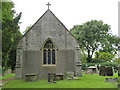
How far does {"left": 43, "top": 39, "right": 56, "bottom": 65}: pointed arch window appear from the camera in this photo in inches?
605

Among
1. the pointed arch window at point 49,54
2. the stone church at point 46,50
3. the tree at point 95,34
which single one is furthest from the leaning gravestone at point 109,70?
the tree at point 95,34

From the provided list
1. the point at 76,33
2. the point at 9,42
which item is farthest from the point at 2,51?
the point at 76,33

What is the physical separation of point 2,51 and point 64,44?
8163 millimetres

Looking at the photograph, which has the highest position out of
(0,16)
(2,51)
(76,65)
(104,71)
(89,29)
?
(89,29)

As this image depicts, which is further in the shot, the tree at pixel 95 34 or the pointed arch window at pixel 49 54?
the tree at pixel 95 34

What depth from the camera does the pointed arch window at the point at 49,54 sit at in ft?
50.5

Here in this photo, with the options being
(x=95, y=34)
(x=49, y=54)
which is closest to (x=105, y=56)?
(x=95, y=34)

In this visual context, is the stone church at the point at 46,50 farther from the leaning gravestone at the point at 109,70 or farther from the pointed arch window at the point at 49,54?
the leaning gravestone at the point at 109,70

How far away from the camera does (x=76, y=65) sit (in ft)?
50.8

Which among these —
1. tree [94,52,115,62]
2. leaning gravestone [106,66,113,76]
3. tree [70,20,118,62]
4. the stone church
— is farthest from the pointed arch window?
tree [94,52,115,62]

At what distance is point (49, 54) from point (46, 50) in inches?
25.1

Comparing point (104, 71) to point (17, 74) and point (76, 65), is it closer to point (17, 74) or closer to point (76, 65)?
point (76, 65)

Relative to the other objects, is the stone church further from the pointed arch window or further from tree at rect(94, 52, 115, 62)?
tree at rect(94, 52, 115, 62)

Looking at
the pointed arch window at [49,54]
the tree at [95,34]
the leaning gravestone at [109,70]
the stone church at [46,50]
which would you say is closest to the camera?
the stone church at [46,50]
